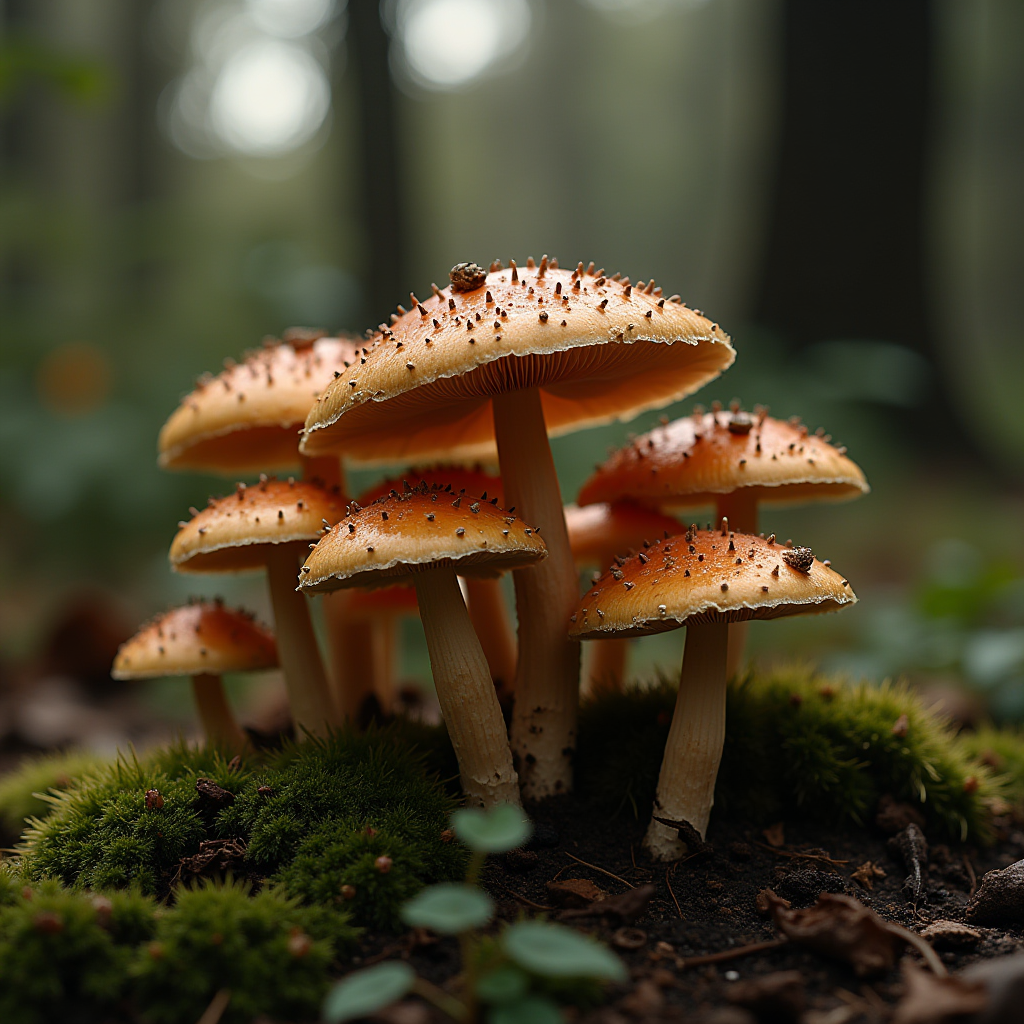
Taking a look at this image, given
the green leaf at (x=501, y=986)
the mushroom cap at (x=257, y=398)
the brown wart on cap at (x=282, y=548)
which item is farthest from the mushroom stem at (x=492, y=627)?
the green leaf at (x=501, y=986)

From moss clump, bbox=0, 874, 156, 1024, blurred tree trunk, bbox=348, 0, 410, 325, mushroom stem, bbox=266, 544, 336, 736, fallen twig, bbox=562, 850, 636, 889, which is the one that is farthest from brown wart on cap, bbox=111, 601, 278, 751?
blurred tree trunk, bbox=348, 0, 410, 325

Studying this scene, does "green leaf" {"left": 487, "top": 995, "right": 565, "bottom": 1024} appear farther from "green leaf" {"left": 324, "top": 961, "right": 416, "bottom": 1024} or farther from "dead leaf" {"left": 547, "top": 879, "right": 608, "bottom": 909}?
"dead leaf" {"left": 547, "top": 879, "right": 608, "bottom": 909}

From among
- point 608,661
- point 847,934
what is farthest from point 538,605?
point 847,934

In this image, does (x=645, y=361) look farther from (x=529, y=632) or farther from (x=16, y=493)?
(x=16, y=493)

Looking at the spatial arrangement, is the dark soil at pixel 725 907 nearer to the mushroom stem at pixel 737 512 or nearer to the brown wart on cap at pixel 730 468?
the mushroom stem at pixel 737 512

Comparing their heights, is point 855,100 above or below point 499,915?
above

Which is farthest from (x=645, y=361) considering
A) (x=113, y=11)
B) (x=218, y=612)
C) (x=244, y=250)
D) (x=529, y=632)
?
(x=113, y=11)

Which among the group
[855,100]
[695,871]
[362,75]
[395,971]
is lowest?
[695,871]
